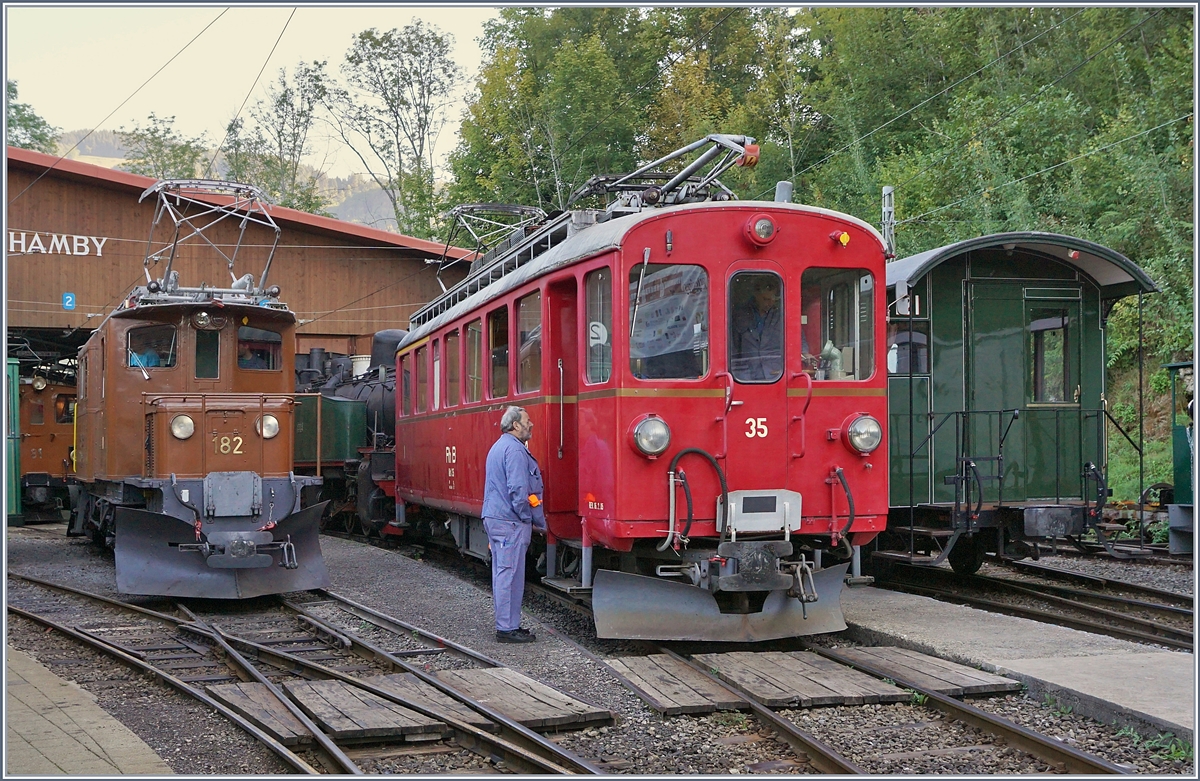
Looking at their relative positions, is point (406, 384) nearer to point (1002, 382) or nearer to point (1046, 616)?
point (1002, 382)

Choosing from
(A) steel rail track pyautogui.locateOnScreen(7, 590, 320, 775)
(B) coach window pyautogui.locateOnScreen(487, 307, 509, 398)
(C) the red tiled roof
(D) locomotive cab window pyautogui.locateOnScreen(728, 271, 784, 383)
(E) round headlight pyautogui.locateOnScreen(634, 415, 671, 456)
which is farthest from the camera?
(C) the red tiled roof

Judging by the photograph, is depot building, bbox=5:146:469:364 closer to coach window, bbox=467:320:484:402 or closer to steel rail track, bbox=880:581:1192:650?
coach window, bbox=467:320:484:402

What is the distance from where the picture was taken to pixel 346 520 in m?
20.2

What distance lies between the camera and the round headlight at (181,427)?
11375 millimetres

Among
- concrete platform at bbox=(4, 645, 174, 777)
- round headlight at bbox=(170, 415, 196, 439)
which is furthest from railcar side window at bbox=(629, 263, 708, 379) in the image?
round headlight at bbox=(170, 415, 196, 439)

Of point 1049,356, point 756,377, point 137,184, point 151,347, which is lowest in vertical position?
point 756,377

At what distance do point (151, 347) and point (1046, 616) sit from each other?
945 cm

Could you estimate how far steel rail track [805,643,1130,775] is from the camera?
5.43 metres

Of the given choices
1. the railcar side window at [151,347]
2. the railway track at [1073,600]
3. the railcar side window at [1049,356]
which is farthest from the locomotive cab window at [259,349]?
the railcar side window at [1049,356]

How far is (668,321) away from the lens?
8.03 metres

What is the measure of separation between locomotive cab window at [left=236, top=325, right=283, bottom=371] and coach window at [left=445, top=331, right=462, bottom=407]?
6.37 ft

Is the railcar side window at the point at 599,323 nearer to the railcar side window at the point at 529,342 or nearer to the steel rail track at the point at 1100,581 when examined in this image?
the railcar side window at the point at 529,342

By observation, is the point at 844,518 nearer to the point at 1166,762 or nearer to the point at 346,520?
the point at 1166,762

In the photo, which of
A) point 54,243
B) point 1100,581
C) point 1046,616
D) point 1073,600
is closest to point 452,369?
point 1046,616
